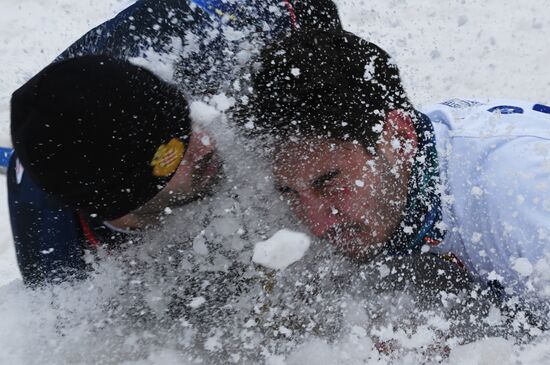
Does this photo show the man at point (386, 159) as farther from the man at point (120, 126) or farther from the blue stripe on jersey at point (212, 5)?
the blue stripe on jersey at point (212, 5)

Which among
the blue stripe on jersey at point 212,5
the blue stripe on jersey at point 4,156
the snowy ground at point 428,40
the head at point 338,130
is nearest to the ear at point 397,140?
the head at point 338,130

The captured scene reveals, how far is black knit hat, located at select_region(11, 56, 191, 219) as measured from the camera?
0.99 meters

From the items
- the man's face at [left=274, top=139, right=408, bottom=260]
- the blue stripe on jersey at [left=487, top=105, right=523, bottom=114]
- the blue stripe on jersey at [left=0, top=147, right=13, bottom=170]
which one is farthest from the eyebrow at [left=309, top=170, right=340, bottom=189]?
the blue stripe on jersey at [left=0, top=147, right=13, bottom=170]

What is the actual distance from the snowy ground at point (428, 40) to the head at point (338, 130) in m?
0.99

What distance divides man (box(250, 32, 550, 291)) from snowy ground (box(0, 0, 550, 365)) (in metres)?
1.01

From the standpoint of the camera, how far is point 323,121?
1.12 meters

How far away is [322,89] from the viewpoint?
3.62 feet

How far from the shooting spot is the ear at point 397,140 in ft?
3.87

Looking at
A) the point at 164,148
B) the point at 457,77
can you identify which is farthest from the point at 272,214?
the point at 457,77

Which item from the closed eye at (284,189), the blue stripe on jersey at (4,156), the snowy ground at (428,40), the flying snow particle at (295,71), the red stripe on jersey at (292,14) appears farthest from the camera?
the snowy ground at (428,40)

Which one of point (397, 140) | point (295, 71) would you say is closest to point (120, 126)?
point (295, 71)

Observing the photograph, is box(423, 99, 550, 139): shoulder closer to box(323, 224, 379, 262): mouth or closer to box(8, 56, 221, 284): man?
box(323, 224, 379, 262): mouth

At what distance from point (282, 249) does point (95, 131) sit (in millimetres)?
519

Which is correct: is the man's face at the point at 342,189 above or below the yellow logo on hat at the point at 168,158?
below
